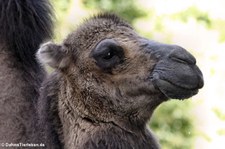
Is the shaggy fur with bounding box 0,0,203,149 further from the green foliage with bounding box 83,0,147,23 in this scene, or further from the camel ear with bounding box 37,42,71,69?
the green foliage with bounding box 83,0,147,23

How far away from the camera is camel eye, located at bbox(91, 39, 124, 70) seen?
4.76m

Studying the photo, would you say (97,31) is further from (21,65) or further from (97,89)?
(21,65)

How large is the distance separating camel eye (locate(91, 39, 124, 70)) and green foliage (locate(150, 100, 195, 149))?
A: 516 centimetres

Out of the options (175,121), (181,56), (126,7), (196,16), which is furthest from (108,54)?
(196,16)

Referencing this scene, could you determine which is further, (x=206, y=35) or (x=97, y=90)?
(x=206, y=35)

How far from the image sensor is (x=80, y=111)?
186 inches

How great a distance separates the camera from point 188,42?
35.4 ft

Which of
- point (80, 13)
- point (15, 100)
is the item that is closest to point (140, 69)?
point (15, 100)

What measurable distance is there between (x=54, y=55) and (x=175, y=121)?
18.3 feet

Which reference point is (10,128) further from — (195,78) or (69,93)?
(195,78)

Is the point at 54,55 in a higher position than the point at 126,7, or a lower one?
higher

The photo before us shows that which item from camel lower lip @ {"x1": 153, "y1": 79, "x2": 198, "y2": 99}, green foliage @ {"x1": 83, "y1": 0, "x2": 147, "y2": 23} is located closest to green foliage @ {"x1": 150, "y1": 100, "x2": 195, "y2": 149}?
green foliage @ {"x1": 83, "y1": 0, "x2": 147, "y2": 23}

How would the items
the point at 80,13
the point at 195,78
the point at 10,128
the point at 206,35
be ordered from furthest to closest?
the point at 206,35 < the point at 80,13 < the point at 10,128 < the point at 195,78

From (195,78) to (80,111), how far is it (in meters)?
0.66
